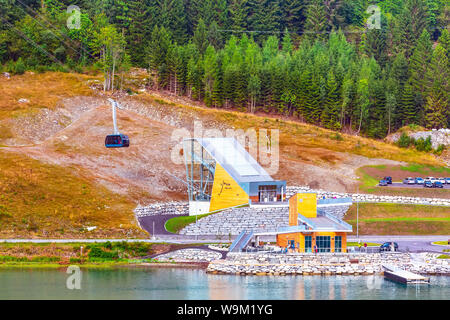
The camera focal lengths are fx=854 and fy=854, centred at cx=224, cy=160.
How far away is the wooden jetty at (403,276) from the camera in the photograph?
80750 millimetres

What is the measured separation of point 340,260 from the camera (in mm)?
86375

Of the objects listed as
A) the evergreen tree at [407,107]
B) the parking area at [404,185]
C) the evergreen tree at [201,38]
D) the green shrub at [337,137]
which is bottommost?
the parking area at [404,185]

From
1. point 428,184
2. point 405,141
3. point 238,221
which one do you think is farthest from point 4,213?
point 405,141

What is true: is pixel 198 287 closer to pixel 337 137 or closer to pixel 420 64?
pixel 337 137

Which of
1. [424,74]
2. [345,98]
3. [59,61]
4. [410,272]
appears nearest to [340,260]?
[410,272]

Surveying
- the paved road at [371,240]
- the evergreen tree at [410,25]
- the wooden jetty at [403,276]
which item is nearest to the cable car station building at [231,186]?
the paved road at [371,240]

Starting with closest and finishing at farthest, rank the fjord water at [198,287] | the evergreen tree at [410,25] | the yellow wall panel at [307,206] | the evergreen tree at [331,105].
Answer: the fjord water at [198,287], the yellow wall panel at [307,206], the evergreen tree at [331,105], the evergreen tree at [410,25]

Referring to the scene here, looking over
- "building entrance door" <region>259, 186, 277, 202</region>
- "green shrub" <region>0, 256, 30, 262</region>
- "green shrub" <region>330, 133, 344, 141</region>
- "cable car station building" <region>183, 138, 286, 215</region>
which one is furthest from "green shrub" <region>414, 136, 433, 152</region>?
"green shrub" <region>0, 256, 30, 262</region>

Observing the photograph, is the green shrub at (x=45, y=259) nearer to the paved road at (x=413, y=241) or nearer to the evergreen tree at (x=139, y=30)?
the paved road at (x=413, y=241)

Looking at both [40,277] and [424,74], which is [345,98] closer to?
[424,74]

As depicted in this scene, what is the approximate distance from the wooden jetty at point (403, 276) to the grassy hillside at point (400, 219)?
1951 centimetres

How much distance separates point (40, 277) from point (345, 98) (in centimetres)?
9027

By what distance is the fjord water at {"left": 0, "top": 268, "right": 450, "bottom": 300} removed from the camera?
7369 cm

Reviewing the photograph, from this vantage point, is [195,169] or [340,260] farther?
[195,169]
